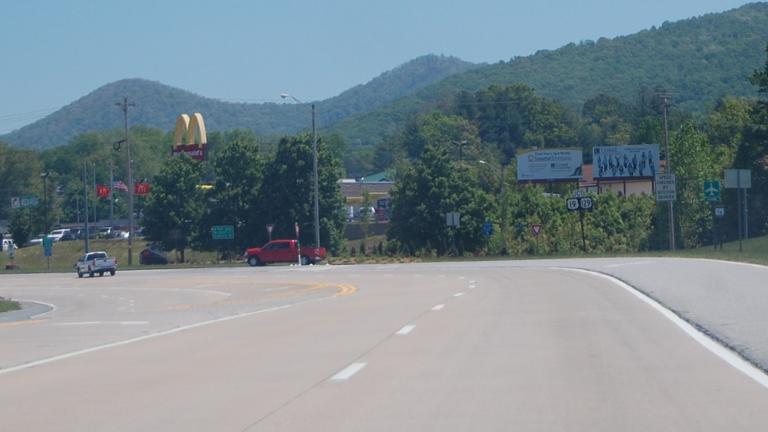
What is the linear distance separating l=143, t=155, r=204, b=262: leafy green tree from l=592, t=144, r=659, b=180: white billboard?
35.9m

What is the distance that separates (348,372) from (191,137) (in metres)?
96.5

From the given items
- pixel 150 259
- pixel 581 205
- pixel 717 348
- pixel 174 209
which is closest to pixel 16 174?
pixel 174 209

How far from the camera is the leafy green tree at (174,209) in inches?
3743

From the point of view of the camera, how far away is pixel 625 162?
89.8 m

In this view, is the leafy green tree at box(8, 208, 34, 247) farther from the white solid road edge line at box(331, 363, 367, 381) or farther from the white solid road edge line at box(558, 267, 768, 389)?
the white solid road edge line at box(331, 363, 367, 381)

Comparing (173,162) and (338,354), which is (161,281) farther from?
(173,162)

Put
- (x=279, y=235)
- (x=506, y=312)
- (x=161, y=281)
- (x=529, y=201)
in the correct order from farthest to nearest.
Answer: (x=279, y=235) → (x=529, y=201) → (x=161, y=281) → (x=506, y=312)

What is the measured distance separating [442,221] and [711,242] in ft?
64.5

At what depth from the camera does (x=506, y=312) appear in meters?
22.0

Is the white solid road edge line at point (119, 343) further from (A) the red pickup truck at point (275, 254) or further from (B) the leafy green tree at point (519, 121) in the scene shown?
(B) the leafy green tree at point (519, 121)

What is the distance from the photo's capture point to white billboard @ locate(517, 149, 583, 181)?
89562 millimetres

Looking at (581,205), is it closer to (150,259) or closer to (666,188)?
(666,188)

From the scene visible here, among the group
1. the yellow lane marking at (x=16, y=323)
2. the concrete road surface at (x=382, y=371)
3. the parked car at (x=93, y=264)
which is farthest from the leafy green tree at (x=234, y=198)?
the concrete road surface at (x=382, y=371)

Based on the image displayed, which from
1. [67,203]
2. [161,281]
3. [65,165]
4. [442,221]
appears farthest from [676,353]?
[65,165]
